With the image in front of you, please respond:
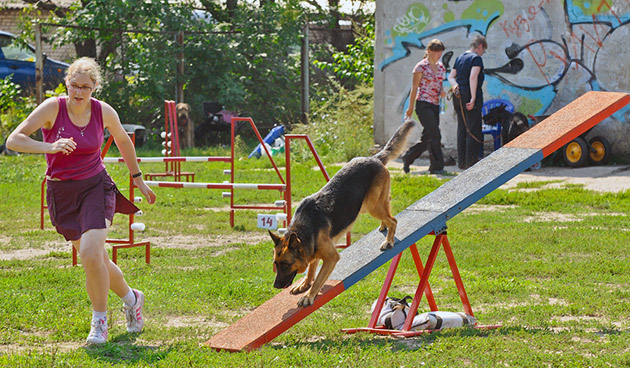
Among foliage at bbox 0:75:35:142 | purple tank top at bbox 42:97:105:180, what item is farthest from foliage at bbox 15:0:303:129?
purple tank top at bbox 42:97:105:180

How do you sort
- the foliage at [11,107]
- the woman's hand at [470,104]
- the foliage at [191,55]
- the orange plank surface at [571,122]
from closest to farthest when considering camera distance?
1. the orange plank surface at [571,122]
2. the woman's hand at [470,104]
3. the foliage at [11,107]
4. the foliage at [191,55]

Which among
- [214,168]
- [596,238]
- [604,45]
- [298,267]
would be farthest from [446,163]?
[298,267]

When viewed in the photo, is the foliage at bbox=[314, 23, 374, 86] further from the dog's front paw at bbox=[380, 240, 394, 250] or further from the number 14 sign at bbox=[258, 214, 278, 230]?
the dog's front paw at bbox=[380, 240, 394, 250]

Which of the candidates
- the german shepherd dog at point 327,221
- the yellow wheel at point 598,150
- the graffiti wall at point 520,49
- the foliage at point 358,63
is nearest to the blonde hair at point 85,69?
the german shepherd dog at point 327,221

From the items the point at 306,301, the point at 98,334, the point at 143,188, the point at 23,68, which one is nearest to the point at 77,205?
the point at 143,188

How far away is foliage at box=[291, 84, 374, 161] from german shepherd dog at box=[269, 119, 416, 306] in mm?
10142

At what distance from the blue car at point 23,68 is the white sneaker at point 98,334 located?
1574 centimetres

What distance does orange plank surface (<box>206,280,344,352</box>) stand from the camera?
15.8 ft

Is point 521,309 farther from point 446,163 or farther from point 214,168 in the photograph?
point 214,168

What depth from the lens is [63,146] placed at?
4.58m

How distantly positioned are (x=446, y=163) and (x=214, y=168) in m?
4.61

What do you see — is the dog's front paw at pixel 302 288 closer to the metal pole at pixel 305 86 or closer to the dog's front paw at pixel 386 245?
→ the dog's front paw at pixel 386 245

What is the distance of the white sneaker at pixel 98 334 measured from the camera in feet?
16.4

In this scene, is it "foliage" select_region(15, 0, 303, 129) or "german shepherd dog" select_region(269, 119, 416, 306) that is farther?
"foliage" select_region(15, 0, 303, 129)
